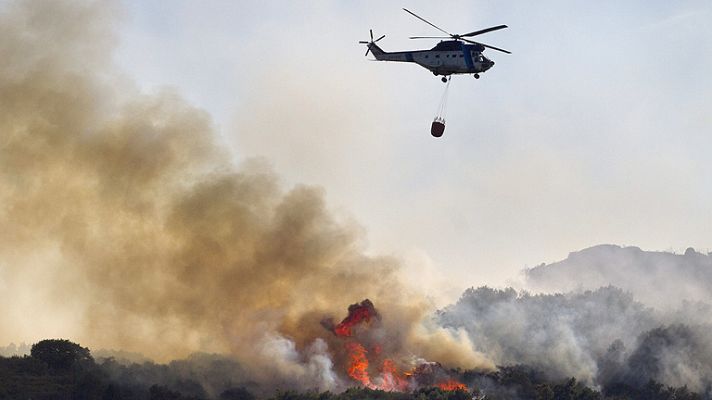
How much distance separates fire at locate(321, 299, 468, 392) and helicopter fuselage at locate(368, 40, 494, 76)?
1670 inches

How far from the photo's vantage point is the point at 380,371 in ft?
531

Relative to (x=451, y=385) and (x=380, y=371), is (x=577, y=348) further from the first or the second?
(x=380, y=371)

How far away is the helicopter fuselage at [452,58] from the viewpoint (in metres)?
140

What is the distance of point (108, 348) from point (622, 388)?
278 feet

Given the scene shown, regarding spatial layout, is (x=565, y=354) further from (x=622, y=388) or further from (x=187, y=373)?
(x=187, y=373)

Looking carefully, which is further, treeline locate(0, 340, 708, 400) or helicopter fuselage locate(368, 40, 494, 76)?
treeline locate(0, 340, 708, 400)

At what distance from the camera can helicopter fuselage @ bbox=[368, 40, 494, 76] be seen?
140 metres

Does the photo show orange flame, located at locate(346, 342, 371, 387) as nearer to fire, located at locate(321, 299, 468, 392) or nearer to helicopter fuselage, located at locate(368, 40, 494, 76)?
fire, located at locate(321, 299, 468, 392)

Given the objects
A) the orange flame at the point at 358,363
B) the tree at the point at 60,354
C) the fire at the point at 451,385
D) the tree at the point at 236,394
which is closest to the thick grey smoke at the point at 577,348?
the fire at the point at 451,385

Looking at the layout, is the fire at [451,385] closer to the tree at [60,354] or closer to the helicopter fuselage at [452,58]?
the helicopter fuselage at [452,58]

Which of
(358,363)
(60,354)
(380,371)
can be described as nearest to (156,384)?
(60,354)

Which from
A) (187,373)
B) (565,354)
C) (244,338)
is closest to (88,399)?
(187,373)

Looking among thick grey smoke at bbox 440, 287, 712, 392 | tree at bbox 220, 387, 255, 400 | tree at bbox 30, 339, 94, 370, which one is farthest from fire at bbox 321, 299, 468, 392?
tree at bbox 30, 339, 94, 370

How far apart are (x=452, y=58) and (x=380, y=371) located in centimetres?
4828
